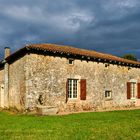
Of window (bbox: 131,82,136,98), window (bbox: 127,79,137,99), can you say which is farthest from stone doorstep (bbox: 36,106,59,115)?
window (bbox: 131,82,136,98)

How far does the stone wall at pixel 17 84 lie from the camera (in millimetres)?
17797

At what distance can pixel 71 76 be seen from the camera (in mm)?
19625

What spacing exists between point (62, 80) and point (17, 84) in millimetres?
3146

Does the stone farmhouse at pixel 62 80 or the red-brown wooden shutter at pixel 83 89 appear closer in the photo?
the stone farmhouse at pixel 62 80

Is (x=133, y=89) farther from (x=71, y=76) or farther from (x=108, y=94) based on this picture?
(x=71, y=76)

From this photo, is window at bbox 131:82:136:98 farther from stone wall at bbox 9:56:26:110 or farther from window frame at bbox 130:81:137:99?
stone wall at bbox 9:56:26:110

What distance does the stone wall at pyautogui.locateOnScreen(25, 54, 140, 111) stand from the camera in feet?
58.0

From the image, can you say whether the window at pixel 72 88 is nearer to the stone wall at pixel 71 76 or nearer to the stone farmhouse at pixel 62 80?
the stone farmhouse at pixel 62 80

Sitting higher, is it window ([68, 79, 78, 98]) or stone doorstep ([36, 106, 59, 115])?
window ([68, 79, 78, 98])

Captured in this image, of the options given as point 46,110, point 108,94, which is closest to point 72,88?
point 46,110

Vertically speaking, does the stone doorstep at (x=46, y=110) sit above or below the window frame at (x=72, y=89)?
below

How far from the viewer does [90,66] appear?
21.0 metres

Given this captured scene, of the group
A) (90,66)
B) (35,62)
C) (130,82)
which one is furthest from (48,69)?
(130,82)

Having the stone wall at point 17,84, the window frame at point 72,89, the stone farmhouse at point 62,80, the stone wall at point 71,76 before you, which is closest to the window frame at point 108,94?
the stone farmhouse at point 62,80
